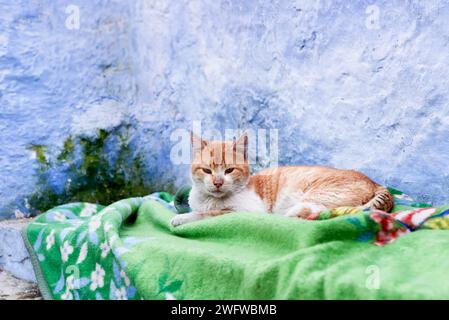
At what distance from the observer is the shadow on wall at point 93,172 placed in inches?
113

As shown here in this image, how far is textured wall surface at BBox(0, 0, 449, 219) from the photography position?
6.72 feet

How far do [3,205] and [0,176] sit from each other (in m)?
0.15

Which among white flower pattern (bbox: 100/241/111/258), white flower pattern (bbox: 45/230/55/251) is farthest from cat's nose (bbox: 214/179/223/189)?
white flower pattern (bbox: 45/230/55/251)

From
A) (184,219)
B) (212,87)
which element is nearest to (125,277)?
(184,219)

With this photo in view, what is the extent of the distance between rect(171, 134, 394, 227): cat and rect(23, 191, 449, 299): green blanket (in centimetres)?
13

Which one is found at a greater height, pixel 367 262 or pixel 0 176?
pixel 367 262

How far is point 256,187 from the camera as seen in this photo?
2043 millimetres

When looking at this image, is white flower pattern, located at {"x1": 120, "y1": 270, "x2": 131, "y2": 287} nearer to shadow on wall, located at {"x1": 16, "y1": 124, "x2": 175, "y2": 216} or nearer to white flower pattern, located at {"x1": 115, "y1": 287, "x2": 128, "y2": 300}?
white flower pattern, located at {"x1": 115, "y1": 287, "x2": 128, "y2": 300}

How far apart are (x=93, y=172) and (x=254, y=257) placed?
1824mm

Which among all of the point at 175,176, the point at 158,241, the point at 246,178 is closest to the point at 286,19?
the point at 246,178

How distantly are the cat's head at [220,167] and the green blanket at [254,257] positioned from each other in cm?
19

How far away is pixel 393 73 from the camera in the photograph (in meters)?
2.10
